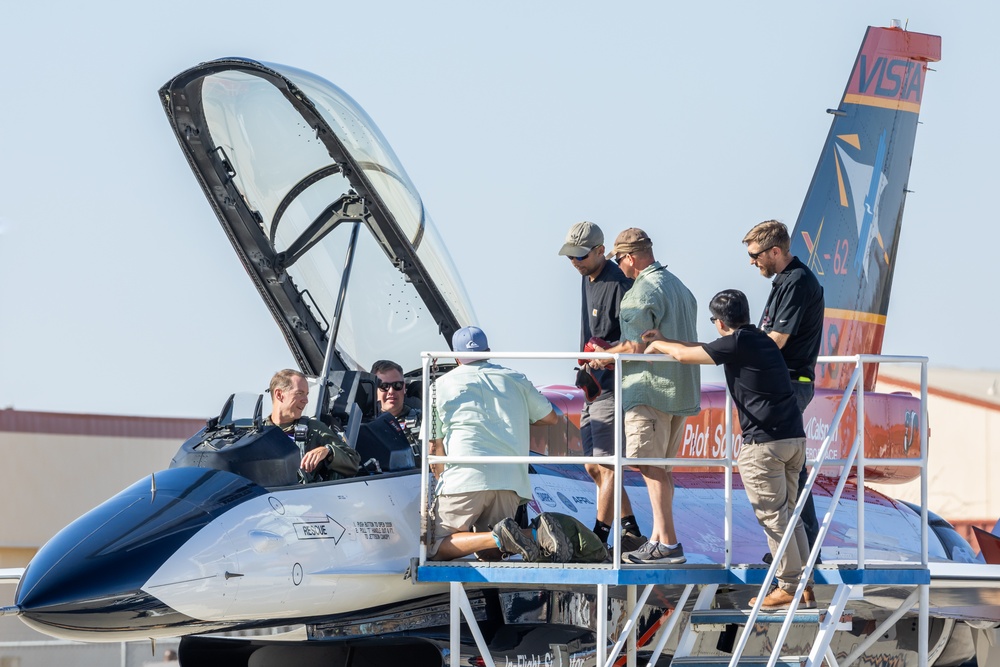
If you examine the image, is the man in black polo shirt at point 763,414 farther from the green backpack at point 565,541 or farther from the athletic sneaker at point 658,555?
the green backpack at point 565,541

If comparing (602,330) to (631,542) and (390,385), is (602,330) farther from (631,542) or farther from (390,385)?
(390,385)

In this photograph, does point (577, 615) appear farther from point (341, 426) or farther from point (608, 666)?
point (341, 426)

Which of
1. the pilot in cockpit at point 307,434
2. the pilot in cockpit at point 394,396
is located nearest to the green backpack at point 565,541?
the pilot in cockpit at point 307,434

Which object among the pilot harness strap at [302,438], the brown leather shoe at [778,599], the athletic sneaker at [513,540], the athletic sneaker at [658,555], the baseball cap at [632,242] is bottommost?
the brown leather shoe at [778,599]

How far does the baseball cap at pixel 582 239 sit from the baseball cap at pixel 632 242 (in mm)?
147

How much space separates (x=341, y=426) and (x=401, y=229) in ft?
5.40

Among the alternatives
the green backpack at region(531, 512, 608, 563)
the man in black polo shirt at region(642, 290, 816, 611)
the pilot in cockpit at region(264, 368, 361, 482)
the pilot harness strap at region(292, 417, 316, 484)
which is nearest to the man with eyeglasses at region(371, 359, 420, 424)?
the pilot in cockpit at region(264, 368, 361, 482)

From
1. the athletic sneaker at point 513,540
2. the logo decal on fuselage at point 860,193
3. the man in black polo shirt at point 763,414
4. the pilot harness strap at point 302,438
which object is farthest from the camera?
the logo decal on fuselage at point 860,193

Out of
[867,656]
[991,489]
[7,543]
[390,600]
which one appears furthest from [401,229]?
[991,489]

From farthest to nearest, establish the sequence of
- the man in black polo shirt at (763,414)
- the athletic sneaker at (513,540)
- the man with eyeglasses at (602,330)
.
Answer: the man with eyeglasses at (602,330) → the athletic sneaker at (513,540) → the man in black polo shirt at (763,414)

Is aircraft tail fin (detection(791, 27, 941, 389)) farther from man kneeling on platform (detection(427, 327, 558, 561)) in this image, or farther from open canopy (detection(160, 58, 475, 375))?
man kneeling on platform (detection(427, 327, 558, 561))

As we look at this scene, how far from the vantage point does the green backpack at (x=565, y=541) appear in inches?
316

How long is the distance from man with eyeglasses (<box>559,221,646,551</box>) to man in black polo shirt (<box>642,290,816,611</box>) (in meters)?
0.74

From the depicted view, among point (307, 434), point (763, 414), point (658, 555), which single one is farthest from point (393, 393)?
point (763, 414)
